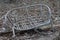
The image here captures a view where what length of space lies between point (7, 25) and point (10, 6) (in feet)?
4.14

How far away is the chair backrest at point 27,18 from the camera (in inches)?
168

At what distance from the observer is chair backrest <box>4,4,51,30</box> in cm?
428

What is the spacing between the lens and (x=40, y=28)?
4.34 metres

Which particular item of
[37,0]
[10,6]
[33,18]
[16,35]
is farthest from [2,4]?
[16,35]

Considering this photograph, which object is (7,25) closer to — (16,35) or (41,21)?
(16,35)

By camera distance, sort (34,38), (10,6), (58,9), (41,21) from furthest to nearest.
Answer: (10,6), (58,9), (41,21), (34,38)

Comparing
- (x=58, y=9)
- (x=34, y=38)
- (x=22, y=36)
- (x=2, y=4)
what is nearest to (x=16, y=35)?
(x=22, y=36)

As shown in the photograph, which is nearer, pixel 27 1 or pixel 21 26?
pixel 21 26

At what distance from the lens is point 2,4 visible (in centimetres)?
593

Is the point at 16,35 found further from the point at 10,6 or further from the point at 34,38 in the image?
the point at 10,6

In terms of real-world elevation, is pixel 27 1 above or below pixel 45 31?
above

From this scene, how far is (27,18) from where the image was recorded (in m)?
4.65

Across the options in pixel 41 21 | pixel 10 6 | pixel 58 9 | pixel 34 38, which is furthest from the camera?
pixel 10 6

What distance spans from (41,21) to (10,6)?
1.46 meters
